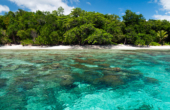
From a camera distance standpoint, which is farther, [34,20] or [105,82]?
[34,20]

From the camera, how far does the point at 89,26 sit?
1262 inches

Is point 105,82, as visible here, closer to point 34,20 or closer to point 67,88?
point 67,88

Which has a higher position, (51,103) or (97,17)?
(97,17)

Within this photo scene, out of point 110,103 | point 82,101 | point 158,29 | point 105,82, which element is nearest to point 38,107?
point 82,101

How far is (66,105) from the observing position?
413cm

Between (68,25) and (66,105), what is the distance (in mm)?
32966

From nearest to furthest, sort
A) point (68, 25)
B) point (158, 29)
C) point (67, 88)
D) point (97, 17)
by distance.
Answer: point (67, 88) → point (68, 25) → point (97, 17) → point (158, 29)

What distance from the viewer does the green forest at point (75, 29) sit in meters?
33.2

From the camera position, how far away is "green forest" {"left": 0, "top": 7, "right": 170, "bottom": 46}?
33.2m

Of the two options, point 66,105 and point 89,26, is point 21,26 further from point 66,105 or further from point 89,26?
A: point 66,105

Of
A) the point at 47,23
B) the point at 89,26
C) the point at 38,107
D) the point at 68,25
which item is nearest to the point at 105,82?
the point at 38,107

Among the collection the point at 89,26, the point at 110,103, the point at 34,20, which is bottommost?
the point at 110,103

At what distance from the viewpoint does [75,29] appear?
32031mm

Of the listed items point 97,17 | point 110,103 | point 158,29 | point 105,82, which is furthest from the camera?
point 158,29
